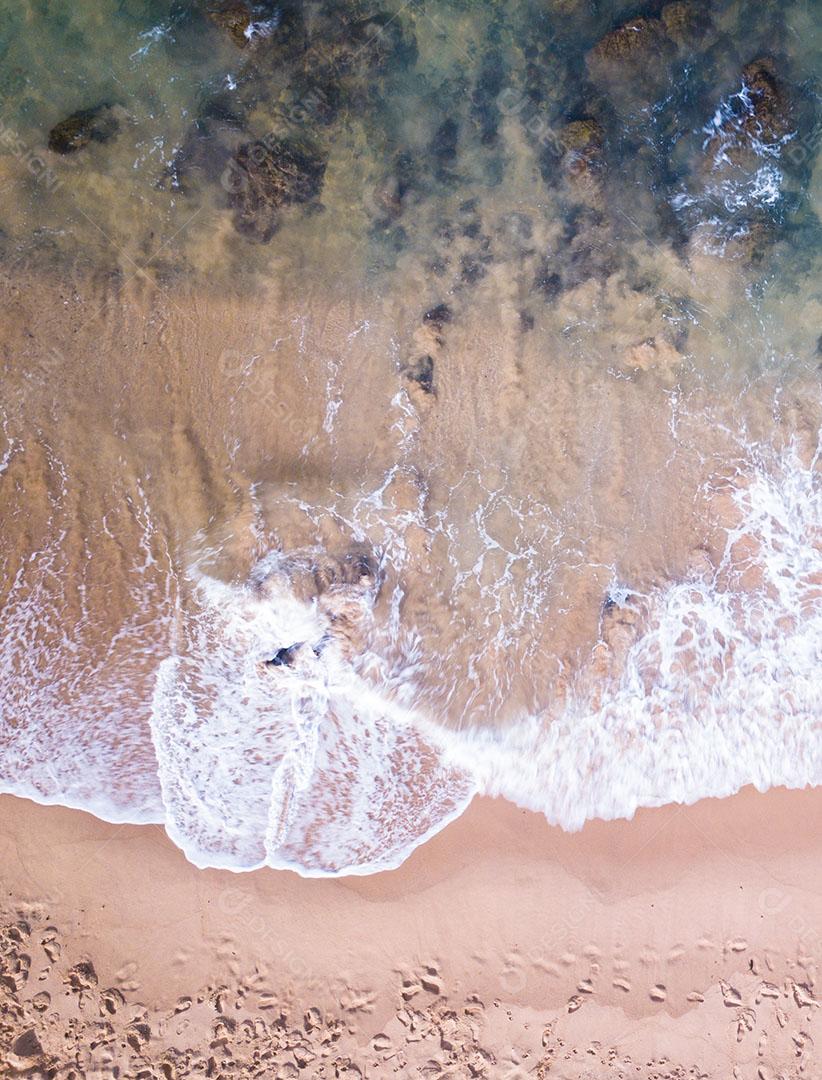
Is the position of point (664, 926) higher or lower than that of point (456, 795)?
lower

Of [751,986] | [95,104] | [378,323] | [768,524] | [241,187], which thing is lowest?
[751,986]

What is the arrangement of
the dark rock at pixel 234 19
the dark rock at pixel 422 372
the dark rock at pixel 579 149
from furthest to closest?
the dark rock at pixel 579 149, the dark rock at pixel 422 372, the dark rock at pixel 234 19

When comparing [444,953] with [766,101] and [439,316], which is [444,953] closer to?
[439,316]

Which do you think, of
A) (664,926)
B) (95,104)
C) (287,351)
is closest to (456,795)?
(664,926)

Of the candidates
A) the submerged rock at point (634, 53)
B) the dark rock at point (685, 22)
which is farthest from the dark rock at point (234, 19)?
the dark rock at point (685, 22)

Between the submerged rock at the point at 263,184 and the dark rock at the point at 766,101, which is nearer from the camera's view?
the submerged rock at the point at 263,184

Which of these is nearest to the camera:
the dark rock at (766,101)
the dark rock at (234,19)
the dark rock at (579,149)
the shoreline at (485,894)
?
the shoreline at (485,894)

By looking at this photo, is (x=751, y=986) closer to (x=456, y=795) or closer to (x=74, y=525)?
(x=456, y=795)

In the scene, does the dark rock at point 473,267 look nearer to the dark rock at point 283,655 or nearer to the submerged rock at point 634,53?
the submerged rock at point 634,53
